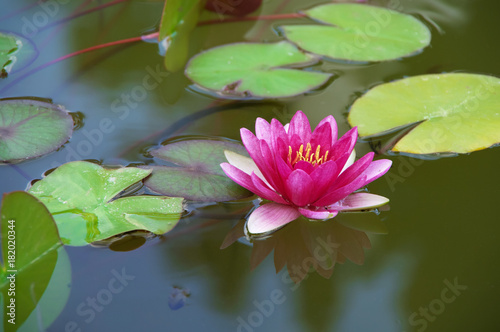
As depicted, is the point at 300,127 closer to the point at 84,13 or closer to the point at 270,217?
the point at 270,217

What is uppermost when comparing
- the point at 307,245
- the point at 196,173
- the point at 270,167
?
the point at 270,167

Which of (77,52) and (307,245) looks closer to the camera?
(307,245)

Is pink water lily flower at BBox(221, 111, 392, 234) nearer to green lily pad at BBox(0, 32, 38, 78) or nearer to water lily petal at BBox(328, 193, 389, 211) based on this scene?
water lily petal at BBox(328, 193, 389, 211)

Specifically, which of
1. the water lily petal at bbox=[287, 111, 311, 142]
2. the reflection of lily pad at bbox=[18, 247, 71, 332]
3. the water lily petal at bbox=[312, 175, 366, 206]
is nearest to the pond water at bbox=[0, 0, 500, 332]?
the reflection of lily pad at bbox=[18, 247, 71, 332]

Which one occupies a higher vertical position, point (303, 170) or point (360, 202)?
point (303, 170)

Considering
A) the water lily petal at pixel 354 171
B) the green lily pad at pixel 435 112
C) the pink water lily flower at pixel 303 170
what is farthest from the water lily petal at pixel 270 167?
the green lily pad at pixel 435 112

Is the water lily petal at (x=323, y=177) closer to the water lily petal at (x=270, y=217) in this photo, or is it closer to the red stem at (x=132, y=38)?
the water lily petal at (x=270, y=217)

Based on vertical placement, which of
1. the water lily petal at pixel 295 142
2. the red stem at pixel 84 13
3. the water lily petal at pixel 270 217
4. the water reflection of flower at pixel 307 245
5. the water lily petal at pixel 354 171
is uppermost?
the red stem at pixel 84 13

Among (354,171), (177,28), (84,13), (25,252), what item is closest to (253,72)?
(177,28)
